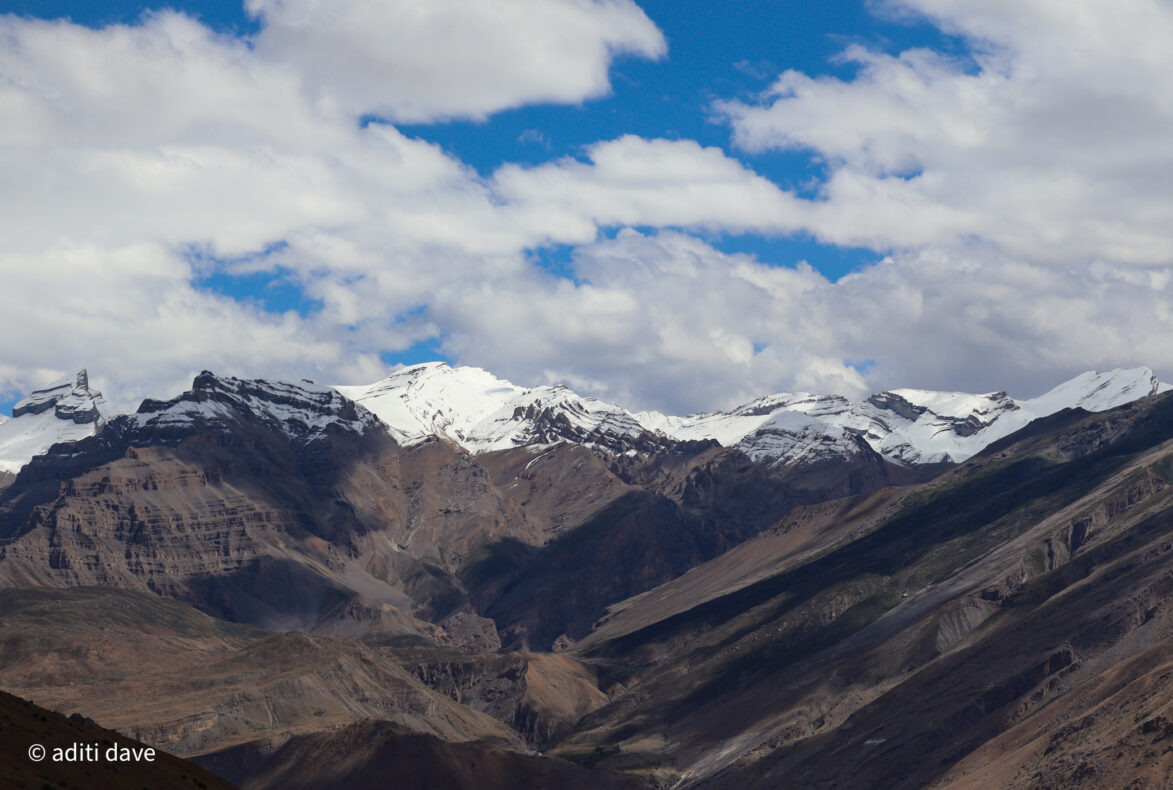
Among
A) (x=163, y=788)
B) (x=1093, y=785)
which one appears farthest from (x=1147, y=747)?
(x=163, y=788)

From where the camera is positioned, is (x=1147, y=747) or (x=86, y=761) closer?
(x=86, y=761)

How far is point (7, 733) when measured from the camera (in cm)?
7856

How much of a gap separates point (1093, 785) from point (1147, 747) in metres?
8.46

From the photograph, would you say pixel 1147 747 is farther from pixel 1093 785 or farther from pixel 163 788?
pixel 163 788

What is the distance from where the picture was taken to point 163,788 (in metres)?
81.2

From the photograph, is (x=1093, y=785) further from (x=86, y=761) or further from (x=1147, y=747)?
(x=86, y=761)

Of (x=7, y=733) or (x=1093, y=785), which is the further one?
(x=1093, y=785)

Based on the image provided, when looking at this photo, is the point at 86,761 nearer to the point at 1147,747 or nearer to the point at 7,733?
the point at 7,733

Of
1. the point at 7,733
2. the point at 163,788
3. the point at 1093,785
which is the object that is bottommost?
the point at 1093,785

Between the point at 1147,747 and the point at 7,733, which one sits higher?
the point at 7,733

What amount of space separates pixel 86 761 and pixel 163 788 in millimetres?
4332

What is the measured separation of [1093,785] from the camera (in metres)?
196

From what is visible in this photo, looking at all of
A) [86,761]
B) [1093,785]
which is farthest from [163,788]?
[1093,785]

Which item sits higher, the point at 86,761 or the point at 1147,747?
the point at 86,761
